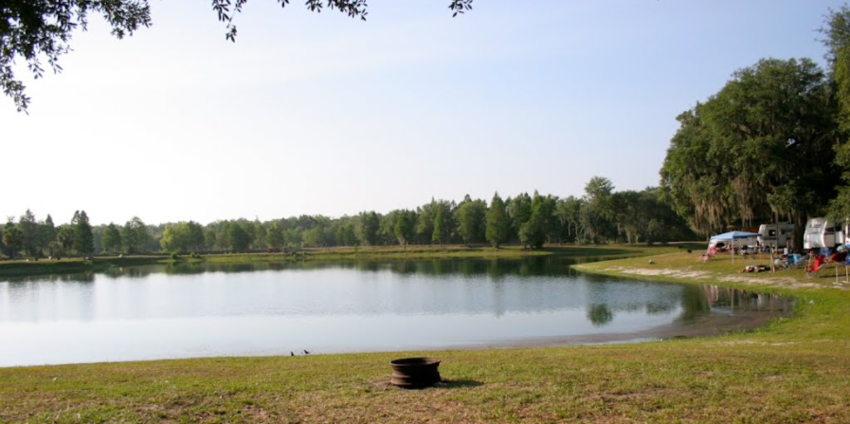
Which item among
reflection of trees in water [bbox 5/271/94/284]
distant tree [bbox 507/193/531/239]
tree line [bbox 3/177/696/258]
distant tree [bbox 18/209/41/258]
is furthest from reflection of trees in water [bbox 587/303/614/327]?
distant tree [bbox 18/209/41/258]

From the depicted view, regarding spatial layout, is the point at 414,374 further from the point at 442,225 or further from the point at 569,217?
the point at 442,225

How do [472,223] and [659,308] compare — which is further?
[472,223]

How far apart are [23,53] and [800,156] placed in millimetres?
42225

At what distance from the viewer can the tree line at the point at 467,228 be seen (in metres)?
115

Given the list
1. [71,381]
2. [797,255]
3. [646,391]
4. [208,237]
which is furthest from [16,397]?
[208,237]

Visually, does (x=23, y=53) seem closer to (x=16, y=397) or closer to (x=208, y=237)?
(x=16, y=397)

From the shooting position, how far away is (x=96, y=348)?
89.8ft

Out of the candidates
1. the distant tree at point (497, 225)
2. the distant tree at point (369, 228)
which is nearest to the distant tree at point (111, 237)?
the distant tree at point (369, 228)

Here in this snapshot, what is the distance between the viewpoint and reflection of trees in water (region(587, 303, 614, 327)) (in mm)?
29269

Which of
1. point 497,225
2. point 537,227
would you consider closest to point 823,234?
point 537,227

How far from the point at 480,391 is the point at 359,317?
984 inches

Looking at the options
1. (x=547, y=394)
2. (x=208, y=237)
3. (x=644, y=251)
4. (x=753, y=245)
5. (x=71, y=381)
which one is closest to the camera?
(x=547, y=394)

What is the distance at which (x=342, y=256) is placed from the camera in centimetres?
12719

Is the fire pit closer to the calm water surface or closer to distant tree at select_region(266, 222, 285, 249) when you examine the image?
the calm water surface
